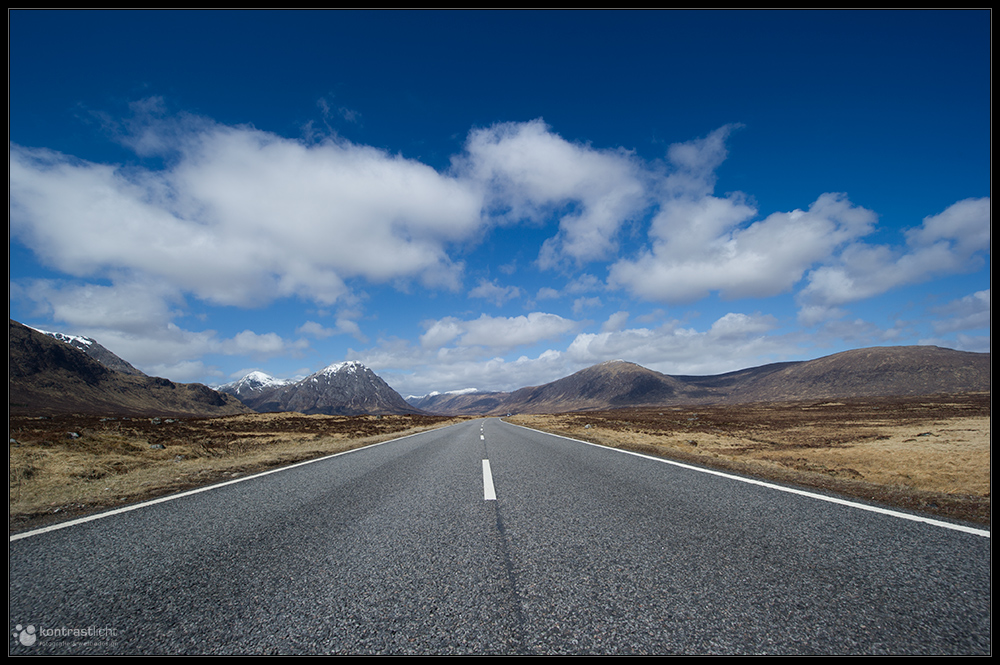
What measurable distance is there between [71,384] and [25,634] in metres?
226

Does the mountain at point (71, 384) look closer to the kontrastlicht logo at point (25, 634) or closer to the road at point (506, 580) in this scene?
the road at point (506, 580)

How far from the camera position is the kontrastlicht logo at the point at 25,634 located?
100 inches

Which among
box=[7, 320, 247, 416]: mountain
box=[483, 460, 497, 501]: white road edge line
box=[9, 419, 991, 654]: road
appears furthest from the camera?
box=[7, 320, 247, 416]: mountain

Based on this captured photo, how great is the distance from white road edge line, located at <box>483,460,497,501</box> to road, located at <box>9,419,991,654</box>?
0.62 meters

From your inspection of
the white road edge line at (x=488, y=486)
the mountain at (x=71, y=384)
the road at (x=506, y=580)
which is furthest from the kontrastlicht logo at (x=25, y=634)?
the mountain at (x=71, y=384)

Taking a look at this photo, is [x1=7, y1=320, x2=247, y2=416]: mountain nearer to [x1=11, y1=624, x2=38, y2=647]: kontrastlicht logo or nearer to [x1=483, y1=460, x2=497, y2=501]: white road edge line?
[x1=483, y1=460, x2=497, y2=501]: white road edge line

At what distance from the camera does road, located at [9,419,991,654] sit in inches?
97.3

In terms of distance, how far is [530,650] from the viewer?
7.88 feet

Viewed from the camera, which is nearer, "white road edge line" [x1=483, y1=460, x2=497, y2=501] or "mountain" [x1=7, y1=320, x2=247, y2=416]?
"white road edge line" [x1=483, y1=460, x2=497, y2=501]

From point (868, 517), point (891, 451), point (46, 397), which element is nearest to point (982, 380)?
point (891, 451)

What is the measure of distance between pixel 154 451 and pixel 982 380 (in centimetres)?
28129

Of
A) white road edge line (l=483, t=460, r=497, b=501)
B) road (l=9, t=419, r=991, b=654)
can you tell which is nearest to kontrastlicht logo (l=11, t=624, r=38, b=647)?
road (l=9, t=419, r=991, b=654)

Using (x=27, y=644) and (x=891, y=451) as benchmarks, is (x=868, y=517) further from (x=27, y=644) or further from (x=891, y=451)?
(x=891, y=451)

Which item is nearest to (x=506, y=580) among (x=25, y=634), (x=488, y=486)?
(x=25, y=634)
